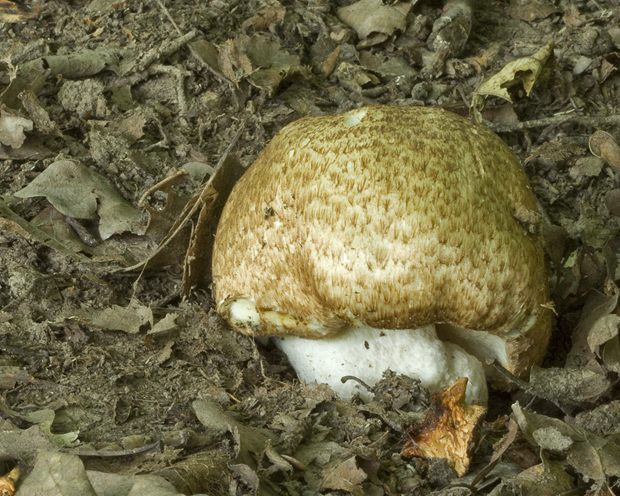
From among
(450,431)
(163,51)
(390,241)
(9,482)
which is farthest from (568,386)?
(163,51)

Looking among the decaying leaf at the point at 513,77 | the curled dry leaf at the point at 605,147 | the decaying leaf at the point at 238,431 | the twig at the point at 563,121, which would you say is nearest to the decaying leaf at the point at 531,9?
the decaying leaf at the point at 513,77

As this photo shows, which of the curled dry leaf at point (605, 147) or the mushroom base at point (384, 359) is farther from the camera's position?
the curled dry leaf at point (605, 147)

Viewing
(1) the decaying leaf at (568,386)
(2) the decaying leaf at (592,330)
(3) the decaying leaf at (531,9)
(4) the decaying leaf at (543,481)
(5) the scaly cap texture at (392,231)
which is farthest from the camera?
(3) the decaying leaf at (531,9)

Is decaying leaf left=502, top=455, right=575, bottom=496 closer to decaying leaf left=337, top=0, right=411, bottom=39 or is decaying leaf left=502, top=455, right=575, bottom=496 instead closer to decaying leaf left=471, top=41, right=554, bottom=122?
decaying leaf left=471, top=41, right=554, bottom=122

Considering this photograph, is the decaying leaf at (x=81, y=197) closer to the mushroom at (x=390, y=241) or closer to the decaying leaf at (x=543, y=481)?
the mushroom at (x=390, y=241)

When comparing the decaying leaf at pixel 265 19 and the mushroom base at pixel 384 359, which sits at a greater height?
the decaying leaf at pixel 265 19

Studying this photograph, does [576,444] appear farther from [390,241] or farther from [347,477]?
[390,241]

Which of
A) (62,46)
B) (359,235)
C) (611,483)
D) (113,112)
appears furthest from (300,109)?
(611,483)

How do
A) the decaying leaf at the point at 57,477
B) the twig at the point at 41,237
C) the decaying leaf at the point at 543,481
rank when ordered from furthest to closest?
the twig at the point at 41,237 → the decaying leaf at the point at 543,481 → the decaying leaf at the point at 57,477
